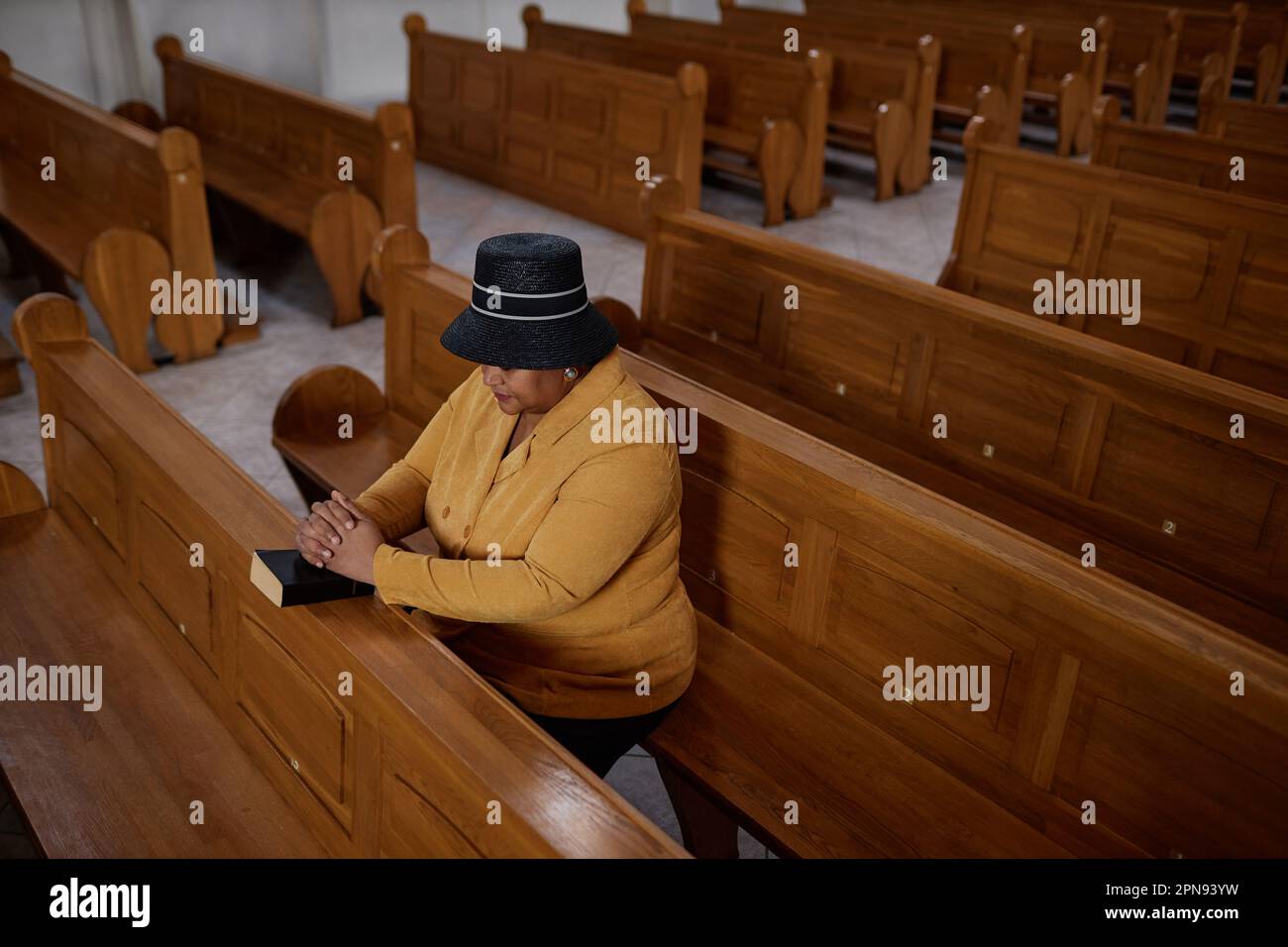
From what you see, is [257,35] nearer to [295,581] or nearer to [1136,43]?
[1136,43]

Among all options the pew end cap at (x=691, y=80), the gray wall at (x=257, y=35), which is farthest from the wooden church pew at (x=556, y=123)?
the gray wall at (x=257, y=35)

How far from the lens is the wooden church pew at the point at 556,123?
6.69 m

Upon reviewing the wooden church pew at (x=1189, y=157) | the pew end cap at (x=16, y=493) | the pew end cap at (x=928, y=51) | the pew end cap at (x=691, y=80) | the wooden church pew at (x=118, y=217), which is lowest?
the pew end cap at (x=16, y=493)

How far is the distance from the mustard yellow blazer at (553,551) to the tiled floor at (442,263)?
0.81 meters

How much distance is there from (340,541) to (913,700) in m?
1.18

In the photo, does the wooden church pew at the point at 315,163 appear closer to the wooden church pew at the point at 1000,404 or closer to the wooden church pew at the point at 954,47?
the wooden church pew at the point at 1000,404

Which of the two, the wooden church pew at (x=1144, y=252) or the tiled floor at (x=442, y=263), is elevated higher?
the wooden church pew at (x=1144, y=252)

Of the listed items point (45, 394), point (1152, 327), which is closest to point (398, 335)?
point (45, 394)

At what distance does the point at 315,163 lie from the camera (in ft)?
20.7

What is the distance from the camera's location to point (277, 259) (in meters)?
6.86

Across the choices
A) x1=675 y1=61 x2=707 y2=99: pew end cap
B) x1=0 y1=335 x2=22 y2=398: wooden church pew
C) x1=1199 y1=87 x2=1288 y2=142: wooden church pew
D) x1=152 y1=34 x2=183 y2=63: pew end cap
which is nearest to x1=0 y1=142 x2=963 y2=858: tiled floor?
x1=0 y1=335 x2=22 y2=398: wooden church pew

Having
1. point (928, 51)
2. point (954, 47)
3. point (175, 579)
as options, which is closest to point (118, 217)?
point (175, 579)

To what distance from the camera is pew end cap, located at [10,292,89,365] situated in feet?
9.48
